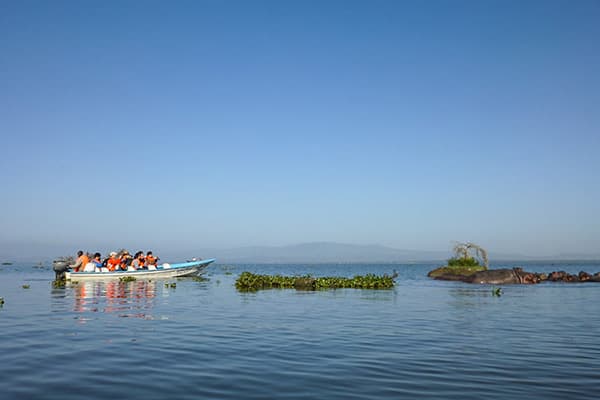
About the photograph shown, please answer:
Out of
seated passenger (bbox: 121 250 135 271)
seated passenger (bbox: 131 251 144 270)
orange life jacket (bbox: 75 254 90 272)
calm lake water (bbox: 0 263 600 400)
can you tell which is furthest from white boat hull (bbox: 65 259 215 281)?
calm lake water (bbox: 0 263 600 400)

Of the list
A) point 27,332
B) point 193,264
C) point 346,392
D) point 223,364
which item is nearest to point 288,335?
point 223,364

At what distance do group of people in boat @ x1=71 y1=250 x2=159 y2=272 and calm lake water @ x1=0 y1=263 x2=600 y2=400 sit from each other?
67.8 feet

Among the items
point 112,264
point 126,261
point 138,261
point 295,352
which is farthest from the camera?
point 126,261

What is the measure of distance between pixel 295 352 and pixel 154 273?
120 feet

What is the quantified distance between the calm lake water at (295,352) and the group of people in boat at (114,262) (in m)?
20.7

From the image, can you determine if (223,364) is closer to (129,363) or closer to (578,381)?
(129,363)

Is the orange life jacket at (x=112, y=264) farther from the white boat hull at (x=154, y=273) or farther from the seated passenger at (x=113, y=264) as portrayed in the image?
the white boat hull at (x=154, y=273)

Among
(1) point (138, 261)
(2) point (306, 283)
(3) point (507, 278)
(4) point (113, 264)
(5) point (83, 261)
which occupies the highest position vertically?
(5) point (83, 261)

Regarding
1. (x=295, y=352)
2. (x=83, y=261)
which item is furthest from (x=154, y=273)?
(x=295, y=352)

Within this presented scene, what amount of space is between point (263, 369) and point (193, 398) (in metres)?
2.54

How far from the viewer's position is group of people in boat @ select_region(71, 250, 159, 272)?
4350 cm

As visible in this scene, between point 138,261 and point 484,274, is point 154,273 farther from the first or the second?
point 484,274

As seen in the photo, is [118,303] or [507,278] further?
[507,278]

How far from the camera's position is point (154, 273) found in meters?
46.9
